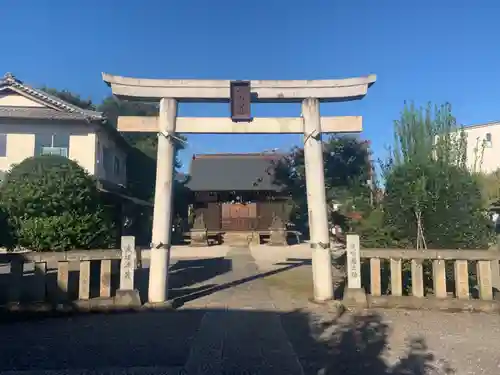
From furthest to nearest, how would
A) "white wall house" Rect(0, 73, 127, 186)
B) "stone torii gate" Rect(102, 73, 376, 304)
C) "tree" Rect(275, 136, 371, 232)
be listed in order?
"tree" Rect(275, 136, 371, 232) < "white wall house" Rect(0, 73, 127, 186) < "stone torii gate" Rect(102, 73, 376, 304)

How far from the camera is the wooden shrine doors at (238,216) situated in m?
26.0

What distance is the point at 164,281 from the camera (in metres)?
7.34

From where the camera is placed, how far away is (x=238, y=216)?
26.2 metres

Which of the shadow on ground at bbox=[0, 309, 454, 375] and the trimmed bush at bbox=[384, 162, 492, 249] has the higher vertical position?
the trimmed bush at bbox=[384, 162, 492, 249]

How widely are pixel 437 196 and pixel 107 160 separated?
17.5m

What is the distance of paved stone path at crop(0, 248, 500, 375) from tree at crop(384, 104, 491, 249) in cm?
160

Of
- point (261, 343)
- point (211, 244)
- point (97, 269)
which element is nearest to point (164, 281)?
point (97, 269)

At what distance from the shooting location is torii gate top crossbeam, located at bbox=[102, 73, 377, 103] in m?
7.60

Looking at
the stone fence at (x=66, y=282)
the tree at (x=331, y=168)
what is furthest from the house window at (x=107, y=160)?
the stone fence at (x=66, y=282)

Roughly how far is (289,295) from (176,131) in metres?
4.00

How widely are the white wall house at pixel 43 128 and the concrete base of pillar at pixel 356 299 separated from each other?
14086 millimetres

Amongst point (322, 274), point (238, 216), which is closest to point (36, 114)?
point (238, 216)

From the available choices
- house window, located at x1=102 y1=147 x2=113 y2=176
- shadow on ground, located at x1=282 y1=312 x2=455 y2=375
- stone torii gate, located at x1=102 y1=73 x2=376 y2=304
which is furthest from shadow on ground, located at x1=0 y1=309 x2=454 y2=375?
house window, located at x1=102 y1=147 x2=113 y2=176

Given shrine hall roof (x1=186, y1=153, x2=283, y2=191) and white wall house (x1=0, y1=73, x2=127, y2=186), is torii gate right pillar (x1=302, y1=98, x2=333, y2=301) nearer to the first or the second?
white wall house (x1=0, y1=73, x2=127, y2=186)
